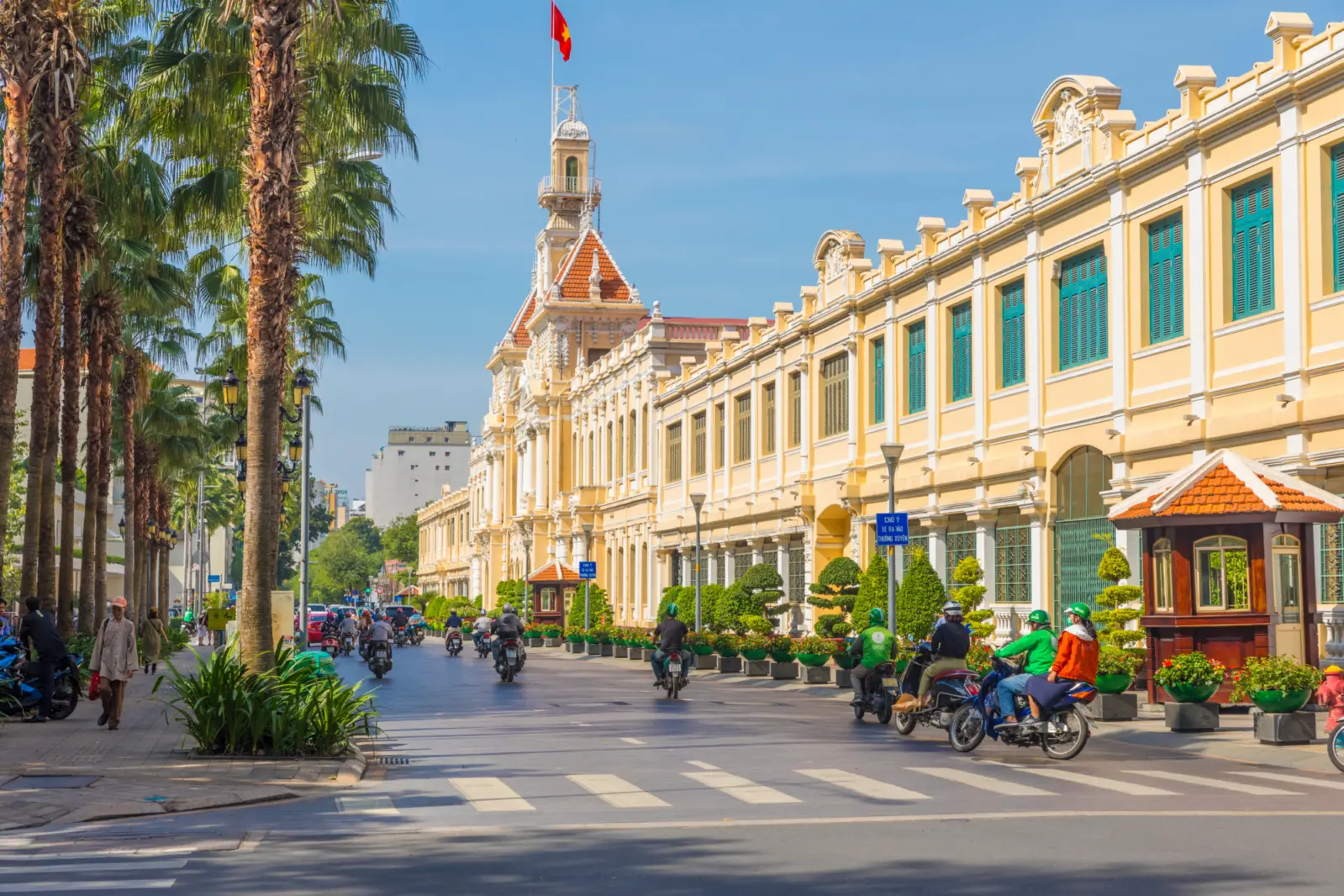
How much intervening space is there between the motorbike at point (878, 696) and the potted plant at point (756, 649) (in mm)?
15295

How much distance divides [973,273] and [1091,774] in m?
20.9

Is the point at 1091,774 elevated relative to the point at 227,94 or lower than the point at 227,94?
lower

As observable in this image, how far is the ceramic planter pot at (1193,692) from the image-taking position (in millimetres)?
21125

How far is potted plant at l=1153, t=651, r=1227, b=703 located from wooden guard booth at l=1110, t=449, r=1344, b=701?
154 cm

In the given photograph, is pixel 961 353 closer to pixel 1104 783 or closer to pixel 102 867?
pixel 1104 783

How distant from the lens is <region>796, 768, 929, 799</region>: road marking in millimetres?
14125

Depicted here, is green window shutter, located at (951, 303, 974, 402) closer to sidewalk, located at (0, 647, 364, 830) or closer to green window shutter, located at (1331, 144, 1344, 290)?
green window shutter, located at (1331, 144, 1344, 290)

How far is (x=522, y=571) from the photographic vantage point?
9281 cm

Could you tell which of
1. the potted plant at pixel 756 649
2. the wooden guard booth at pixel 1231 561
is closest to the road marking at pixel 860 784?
the wooden guard booth at pixel 1231 561

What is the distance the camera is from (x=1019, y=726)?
17828 millimetres

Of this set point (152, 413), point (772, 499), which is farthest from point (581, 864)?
point (152, 413)

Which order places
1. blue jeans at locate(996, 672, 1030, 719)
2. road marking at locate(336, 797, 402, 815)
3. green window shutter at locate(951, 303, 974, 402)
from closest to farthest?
road marking at locate(336, 797, 402, 815), blue jeans at locate(996, 672, 1030, 719), green window shutter at locate(951, 303, 974, 402)

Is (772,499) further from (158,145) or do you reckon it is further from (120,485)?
(120,485)

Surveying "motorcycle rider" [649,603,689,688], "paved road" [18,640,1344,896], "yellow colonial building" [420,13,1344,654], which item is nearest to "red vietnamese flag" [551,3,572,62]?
"yellow colonial building" [420,13,1344,654]
